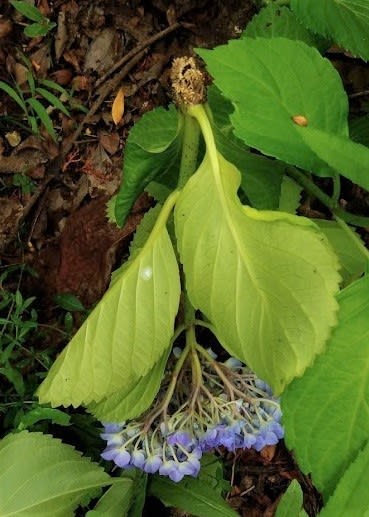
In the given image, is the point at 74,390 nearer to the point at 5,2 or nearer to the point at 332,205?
the point at 332,205

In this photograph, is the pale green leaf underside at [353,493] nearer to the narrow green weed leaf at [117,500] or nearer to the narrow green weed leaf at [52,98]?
the narrow green weed leaf at [117,500]

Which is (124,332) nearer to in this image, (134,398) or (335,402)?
(134,398)

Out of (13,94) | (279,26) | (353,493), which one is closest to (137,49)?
(13,94)

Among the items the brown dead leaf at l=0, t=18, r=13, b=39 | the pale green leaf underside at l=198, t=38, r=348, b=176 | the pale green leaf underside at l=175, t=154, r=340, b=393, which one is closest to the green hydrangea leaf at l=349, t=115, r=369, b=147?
the pale green leaf underside at l=198, t=38, r=348, b=176

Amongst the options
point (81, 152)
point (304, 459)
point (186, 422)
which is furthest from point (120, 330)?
point (81, 152)

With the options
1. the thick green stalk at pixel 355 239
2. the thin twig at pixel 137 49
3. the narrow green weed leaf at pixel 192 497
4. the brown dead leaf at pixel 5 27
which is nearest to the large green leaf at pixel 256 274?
the thick green stalk at pixel 355 239

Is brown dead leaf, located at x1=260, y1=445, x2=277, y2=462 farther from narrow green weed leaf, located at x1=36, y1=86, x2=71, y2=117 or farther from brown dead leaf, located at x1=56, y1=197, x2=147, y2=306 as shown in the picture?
narrow green weed leaf, located at x1=36, y1=86, x2=71, y2=117
